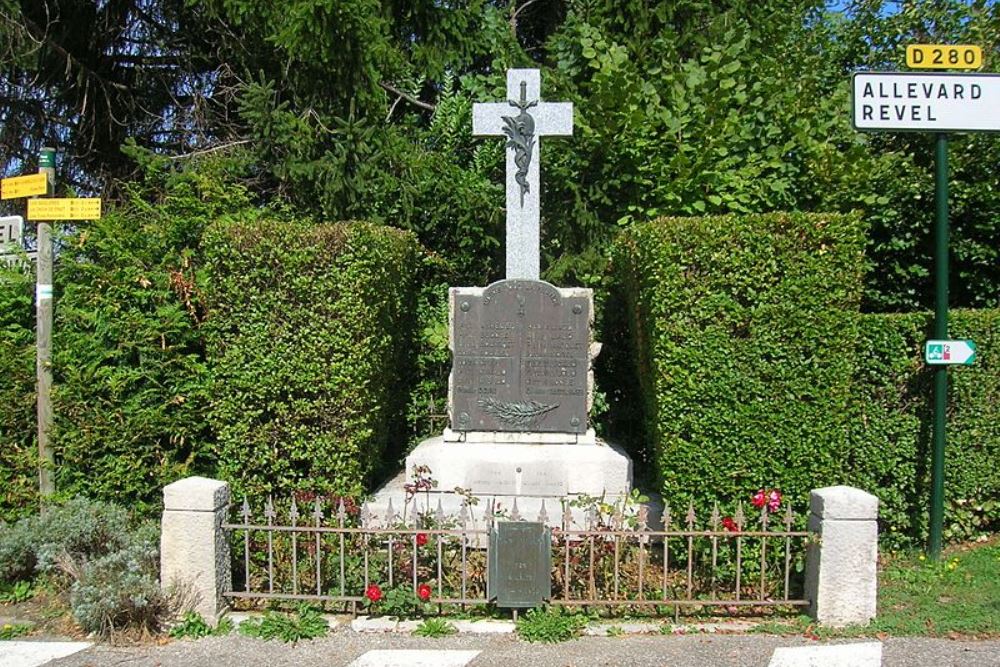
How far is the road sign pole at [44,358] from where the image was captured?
550 cm

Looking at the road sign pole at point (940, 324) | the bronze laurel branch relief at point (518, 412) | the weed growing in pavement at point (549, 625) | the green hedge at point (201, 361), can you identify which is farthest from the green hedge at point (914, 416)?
the green hedge at point (201, 361)

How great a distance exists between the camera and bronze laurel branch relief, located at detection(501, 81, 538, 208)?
6.70m

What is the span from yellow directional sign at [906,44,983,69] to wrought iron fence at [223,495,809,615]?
3.13m

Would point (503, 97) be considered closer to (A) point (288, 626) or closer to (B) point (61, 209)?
(B) point (61, 209)

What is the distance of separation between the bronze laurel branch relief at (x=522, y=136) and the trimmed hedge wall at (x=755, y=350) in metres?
2.00

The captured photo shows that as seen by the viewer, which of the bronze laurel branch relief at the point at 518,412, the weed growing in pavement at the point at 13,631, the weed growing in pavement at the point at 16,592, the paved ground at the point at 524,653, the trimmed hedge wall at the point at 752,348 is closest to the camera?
the paved ground at the point at 524,653

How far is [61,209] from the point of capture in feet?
18.0

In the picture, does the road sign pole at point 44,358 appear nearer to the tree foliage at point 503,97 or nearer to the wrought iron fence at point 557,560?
the wrought iron fence at point 557,560

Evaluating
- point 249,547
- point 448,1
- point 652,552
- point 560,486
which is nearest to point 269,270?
point 249,547

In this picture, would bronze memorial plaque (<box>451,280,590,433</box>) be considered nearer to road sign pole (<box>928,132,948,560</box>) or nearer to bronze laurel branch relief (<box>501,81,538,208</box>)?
bronze laurel branch relief (<box>501,81,538,208</box>)

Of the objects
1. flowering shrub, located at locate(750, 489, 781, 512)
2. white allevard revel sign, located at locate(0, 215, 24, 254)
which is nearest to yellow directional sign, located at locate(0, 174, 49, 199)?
white allevard revel sign, located at locate(0, 215, 24, 254)

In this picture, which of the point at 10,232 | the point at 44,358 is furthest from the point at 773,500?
the point at 10,232

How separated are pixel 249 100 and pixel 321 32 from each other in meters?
1.22

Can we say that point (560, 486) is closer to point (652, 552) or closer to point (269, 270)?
point (652, 552)
